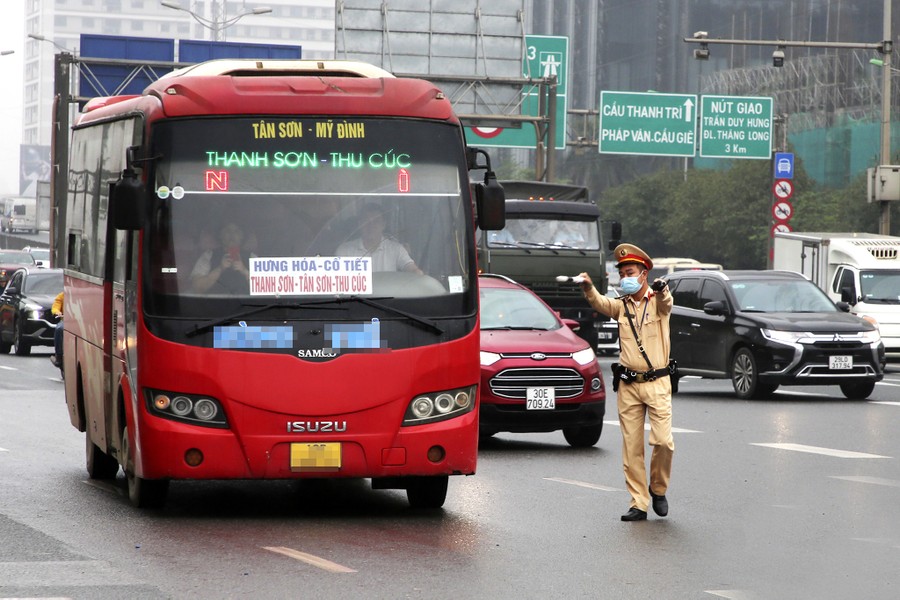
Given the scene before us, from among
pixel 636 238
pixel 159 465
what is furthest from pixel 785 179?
pixel 636 238

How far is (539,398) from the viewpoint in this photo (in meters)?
15.8

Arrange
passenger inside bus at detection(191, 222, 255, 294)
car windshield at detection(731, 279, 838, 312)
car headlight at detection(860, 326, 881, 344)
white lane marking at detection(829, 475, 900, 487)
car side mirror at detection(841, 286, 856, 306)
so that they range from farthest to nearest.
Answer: car side mirror at detection(841, 286, 856, 306), car windshield at detection(731, 279, 838, 312), car headlight at detection(860, 326, 881, 344), white lane marking at detection(829, 475, 900, 487), passenger inside bus at detection(191, 222, 255, 294)

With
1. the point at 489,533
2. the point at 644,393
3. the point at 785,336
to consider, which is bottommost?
the point at 489,533

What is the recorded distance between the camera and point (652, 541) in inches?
390

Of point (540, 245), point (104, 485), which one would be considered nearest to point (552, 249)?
point (540, 245)

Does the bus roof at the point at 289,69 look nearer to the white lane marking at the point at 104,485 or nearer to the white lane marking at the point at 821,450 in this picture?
the white lane marking at the point at 104,485

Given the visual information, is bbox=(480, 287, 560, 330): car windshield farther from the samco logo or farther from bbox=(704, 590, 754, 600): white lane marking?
bbox=(704, 590, 754, 600): white lane marking

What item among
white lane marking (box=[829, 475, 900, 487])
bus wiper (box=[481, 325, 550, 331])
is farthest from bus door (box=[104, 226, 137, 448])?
white lane marking (box=[829, 475, 900, 487])

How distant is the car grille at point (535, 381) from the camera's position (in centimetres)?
1581

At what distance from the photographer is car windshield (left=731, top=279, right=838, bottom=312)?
942 inches

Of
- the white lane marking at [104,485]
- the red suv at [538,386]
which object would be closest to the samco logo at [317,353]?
the white lane marking at [104,485]

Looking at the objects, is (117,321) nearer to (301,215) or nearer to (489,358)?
(301,215)

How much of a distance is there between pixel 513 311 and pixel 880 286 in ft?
52.8

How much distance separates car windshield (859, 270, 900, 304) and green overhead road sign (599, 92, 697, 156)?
1728cm
